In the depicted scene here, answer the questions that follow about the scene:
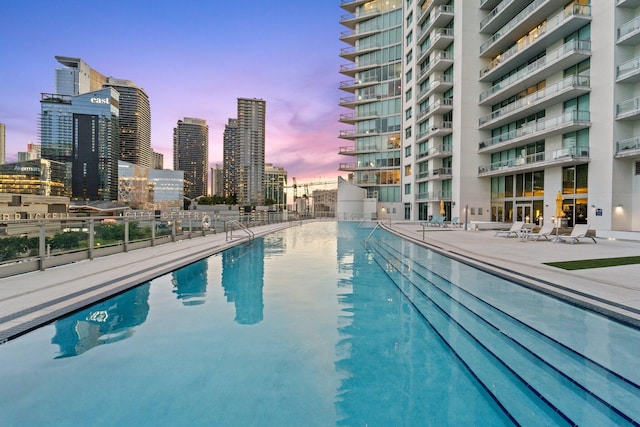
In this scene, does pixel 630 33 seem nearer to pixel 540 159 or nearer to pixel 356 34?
pixel 540 159

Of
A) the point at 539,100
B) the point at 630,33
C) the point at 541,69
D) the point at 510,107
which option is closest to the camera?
the point at 630,33

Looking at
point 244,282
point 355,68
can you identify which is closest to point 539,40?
point 244,282

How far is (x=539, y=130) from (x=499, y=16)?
1154 centimetres

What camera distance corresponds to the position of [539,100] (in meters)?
22.7

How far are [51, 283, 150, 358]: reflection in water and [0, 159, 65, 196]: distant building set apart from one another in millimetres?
129115

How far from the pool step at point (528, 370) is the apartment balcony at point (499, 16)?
29719mm

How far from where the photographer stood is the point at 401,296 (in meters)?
6.83

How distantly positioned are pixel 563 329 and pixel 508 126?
93.3 ft

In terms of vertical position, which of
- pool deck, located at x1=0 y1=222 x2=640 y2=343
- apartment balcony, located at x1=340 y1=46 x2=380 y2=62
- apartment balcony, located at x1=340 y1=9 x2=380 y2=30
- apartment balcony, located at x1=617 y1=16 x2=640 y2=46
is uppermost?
apartment balcony, located at x1=340 y1=9 x2=380 y2=30

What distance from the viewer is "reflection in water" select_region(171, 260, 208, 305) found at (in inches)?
255

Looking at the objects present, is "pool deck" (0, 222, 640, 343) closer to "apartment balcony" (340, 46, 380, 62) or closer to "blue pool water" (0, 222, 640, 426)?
"blue pool water" (0, 222, 640, 426)

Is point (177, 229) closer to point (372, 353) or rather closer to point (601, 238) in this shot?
point (372, 353)

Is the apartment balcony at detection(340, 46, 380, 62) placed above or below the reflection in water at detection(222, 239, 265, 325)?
above

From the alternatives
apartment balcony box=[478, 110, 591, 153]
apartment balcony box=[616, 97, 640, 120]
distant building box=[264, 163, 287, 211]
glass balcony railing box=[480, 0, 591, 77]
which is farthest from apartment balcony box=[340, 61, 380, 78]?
distant building box=[264, 163, 287, 211]
